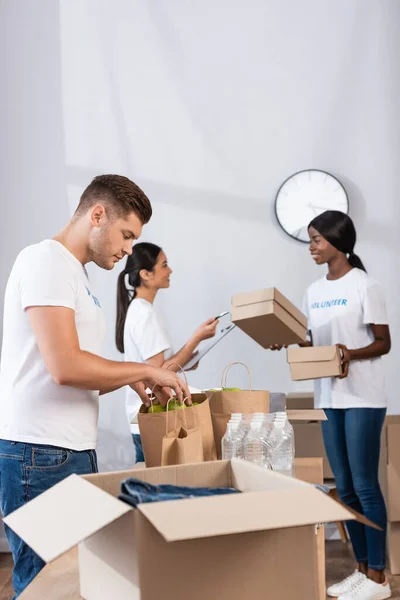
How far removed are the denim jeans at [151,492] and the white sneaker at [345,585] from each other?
2.13 meters

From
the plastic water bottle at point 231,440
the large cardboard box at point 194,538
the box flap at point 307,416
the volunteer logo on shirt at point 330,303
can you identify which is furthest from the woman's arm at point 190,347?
the large cardboard box at point 194,538

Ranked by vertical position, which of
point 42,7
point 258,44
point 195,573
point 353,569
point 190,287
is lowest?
point 353,569

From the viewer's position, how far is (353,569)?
3.30m

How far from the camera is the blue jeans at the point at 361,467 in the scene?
2.94 meters

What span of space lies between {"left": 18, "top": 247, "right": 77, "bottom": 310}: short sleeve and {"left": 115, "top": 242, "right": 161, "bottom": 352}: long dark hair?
4.88ft

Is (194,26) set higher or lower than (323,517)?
higher

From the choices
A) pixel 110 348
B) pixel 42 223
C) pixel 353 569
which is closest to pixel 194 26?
pixel 42 223

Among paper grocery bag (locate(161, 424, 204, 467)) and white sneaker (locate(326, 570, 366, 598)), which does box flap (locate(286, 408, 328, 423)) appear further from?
white sneaker (locate(326, 570, 366, 598))

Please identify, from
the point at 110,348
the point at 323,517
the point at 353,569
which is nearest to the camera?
the point at 323,517

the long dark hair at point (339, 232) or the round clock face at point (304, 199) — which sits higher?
the round clock face at point (304, 199)

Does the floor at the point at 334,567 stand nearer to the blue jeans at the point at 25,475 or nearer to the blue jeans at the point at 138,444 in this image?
the blue jeans at the point at 138,444

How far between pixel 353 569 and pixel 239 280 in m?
1.57

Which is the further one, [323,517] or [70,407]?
[70,407]

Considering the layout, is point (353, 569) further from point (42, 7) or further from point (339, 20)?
point (42, 7)
